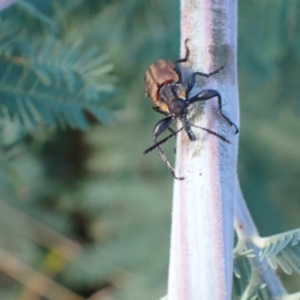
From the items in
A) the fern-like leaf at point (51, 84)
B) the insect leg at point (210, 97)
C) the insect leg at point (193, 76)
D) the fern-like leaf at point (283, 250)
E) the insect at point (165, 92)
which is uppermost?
the fern-like leaf at point (51, 84)

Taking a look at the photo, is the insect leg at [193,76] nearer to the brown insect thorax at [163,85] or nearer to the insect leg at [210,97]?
the insect leg at [210,97]

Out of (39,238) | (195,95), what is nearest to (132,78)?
(39,238)

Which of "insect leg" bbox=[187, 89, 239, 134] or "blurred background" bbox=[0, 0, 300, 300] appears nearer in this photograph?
"insect leg" bbox=[187, 89, 239, 134]

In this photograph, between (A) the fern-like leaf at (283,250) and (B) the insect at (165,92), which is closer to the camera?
(A) the fern-like leaf at (283,250)

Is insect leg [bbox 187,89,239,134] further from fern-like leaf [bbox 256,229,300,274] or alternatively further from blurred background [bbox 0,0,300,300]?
blurred background [bbox 0,0,300,300]

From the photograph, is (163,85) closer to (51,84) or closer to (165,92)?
(165,92)

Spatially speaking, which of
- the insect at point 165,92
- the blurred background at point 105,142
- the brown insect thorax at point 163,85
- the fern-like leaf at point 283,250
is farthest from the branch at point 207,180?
the blurred background at point 105,142

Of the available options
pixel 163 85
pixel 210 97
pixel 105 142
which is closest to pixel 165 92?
pixel 163 85

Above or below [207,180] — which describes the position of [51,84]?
above

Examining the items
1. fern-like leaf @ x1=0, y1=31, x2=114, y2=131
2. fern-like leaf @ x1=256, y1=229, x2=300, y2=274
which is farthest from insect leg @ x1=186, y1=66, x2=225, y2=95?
fern-like leaf @ x1=0, y1=31, x2=114, y2=131
